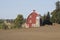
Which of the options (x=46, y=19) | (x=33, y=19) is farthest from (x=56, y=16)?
(x=46, y=19)

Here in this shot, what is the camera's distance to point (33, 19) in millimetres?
57125

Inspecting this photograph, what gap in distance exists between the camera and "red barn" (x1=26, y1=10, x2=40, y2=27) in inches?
2210

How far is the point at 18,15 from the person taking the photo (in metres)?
60.3

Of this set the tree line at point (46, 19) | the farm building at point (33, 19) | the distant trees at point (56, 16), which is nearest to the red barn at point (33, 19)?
the farm building at point (33, 19)

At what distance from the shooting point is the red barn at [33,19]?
56.1 meters

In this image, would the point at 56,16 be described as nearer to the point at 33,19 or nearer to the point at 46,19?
the point at 33,19

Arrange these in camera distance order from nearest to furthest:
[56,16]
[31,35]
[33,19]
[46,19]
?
[31,35], [56,16], [33,19], [46,19]

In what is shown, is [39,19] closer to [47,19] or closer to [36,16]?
[36,16]

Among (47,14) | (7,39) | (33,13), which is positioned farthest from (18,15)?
(7,39)

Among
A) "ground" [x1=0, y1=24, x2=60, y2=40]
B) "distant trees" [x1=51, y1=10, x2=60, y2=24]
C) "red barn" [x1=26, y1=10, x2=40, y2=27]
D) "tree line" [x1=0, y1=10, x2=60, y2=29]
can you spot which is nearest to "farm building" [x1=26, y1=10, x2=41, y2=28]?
"red barn" [x1=26, y1=10, x2=40, y2=27]

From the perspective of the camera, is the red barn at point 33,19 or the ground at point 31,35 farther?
the red barn at point 33,19

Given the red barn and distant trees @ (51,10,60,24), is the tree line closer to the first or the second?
distant trees @ (51,10,60,24)

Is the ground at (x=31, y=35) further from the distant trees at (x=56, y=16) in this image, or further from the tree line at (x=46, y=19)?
the tree line at (x=46, y=19)

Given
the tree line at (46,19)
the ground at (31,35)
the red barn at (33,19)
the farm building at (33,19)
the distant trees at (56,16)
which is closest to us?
the ground at (31,35)
